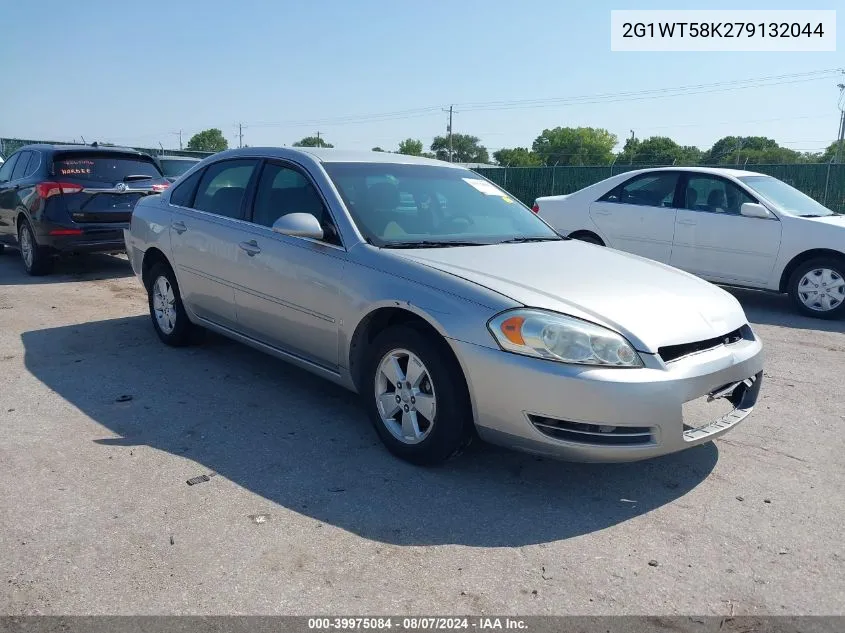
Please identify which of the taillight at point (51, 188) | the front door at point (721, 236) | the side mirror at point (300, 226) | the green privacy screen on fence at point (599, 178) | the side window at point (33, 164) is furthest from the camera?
the green privacy screen on fence at point (599, 178)

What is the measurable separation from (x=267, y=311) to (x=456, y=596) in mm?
2556

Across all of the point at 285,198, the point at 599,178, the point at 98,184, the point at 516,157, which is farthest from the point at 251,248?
the point at 516,157

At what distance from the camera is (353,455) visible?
13.2 feet

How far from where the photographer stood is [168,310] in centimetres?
605

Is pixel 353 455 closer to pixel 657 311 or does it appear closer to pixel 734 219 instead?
pixel 657 311

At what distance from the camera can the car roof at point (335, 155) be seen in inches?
191

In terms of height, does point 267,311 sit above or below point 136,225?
below

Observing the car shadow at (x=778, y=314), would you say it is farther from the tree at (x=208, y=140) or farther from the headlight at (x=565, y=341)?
the tree at (x=208, y=140)

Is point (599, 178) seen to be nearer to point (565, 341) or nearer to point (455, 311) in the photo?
point (455, 311)

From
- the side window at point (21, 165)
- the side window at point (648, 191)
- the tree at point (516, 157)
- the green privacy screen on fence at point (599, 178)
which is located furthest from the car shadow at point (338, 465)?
the tree at point (516, 157)

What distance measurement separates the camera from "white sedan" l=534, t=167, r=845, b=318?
7.92 meters

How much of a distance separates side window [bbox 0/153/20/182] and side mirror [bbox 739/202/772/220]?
30.8ft

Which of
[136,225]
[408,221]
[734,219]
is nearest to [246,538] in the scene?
[408,221]

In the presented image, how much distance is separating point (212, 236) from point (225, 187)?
15.9 inches
